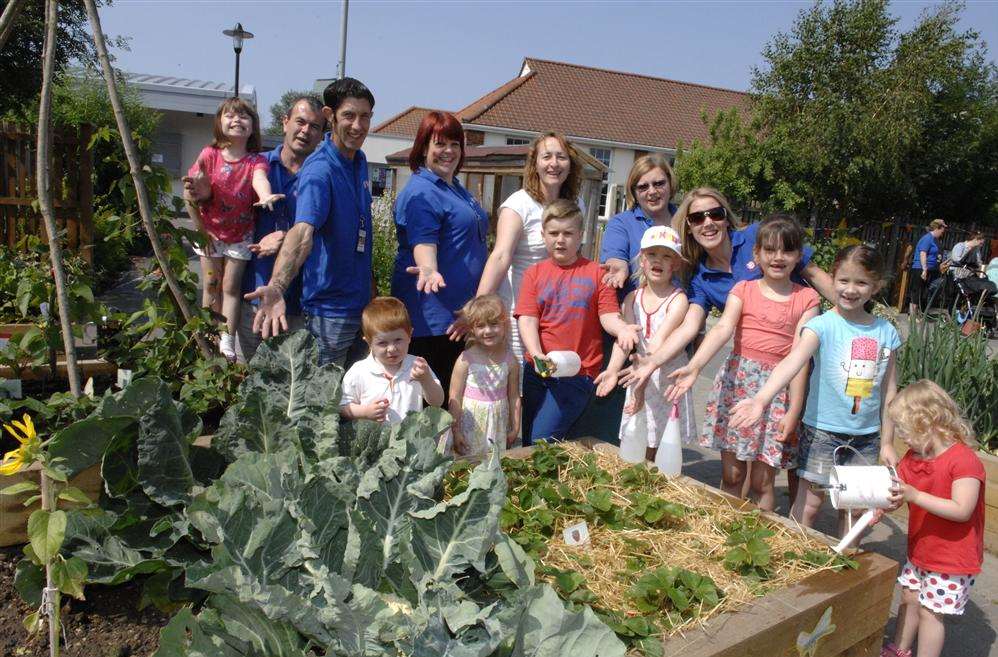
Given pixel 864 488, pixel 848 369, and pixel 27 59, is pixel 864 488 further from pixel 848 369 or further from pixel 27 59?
pixel 27 59

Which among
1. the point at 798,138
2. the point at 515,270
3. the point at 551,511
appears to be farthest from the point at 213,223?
the point at 798,138

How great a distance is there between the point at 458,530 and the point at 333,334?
5.64 ft

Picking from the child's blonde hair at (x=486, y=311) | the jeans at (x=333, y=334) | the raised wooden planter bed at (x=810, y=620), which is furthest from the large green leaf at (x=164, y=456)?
the child's blonde hair at (x=486, y=311)

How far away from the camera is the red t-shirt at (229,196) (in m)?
4.28

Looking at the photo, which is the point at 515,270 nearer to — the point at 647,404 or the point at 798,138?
the point at 647,404

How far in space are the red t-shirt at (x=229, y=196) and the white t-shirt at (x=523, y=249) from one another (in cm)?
151

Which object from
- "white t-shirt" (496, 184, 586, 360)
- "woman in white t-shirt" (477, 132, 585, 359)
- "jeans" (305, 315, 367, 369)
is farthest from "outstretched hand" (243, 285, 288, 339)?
"white t-shirt" (496, 184, 586, 360)

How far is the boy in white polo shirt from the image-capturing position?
309cm

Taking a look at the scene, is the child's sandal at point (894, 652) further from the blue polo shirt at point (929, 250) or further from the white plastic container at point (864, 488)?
the blue polo shirt at point (929, 250)

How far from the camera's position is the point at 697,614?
1920 mm

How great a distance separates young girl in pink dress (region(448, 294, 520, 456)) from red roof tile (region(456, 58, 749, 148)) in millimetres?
29185

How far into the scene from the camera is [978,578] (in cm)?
371

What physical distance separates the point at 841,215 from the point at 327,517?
2037cm

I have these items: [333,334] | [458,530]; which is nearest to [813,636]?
[458,530]
